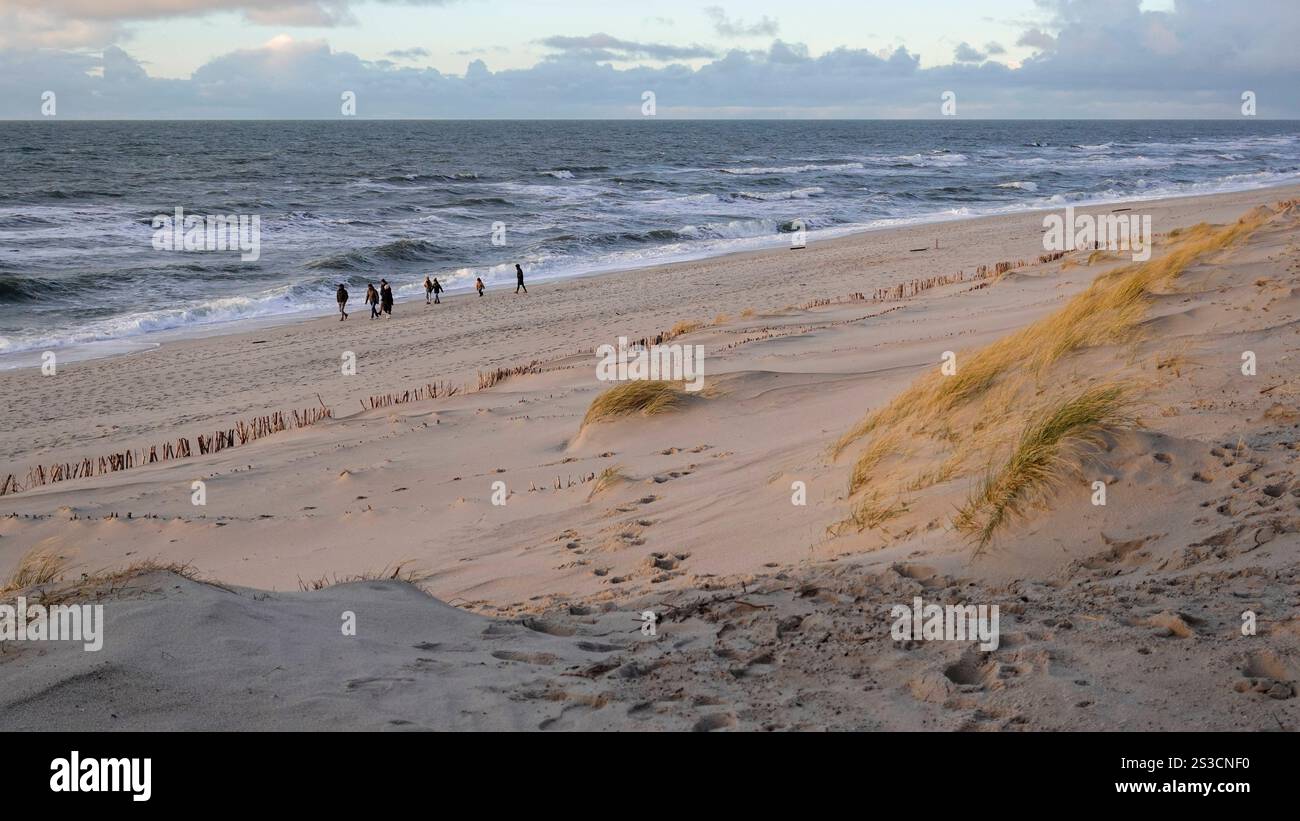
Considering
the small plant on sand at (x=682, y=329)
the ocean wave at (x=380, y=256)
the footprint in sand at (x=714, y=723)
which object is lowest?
the footprint in sand at (x=714, y=723)

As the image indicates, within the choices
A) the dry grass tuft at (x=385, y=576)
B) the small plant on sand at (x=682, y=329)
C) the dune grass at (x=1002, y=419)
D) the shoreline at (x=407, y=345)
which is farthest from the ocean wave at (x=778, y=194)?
the dry grass tuft at (x=385, y=576)

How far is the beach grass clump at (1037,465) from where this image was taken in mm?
5270

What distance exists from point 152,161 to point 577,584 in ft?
284

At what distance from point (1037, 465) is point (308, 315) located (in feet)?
80.6

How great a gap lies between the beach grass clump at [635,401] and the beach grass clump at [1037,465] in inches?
192

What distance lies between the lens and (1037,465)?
17.7 feet

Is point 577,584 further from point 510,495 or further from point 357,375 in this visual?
point 357,375

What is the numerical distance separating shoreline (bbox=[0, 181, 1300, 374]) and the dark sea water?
23 cm

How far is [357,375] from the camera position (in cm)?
1819

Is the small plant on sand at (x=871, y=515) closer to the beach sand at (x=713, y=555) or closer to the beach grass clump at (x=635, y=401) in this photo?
the beach sand at (x=713, y=555)

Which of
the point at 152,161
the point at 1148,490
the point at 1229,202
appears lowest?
the point at 1148,490

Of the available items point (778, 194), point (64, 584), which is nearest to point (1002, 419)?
point (64, 584)

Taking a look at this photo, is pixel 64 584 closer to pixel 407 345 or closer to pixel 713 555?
pixel 713 555

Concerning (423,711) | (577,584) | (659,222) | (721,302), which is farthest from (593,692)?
(659,222)
